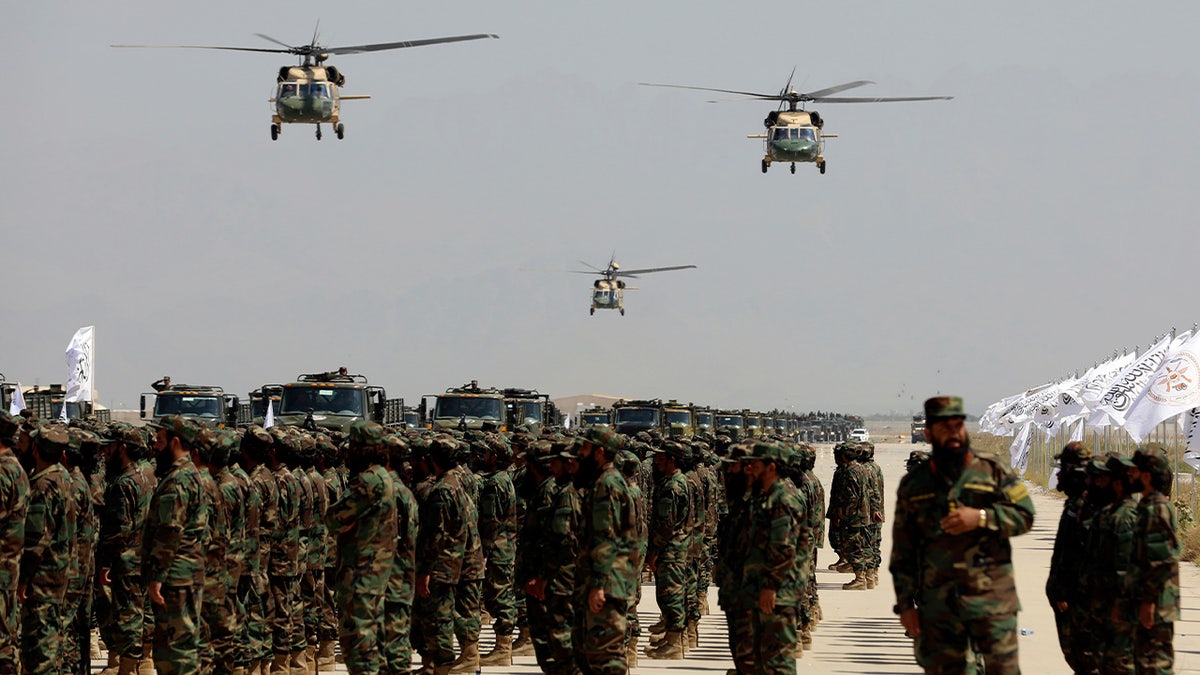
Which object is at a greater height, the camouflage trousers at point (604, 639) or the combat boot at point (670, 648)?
the camouflage trousers at point (604, 639)

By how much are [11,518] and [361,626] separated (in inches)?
94.5

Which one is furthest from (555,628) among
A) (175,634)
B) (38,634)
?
(38,634)

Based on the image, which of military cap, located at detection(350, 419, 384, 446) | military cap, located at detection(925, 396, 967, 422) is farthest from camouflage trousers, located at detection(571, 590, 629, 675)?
military cap, located at detection(925, 396, 967, 422)

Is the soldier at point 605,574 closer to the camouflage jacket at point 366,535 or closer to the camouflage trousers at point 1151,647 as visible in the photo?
the camouflage jacket at point 366,535

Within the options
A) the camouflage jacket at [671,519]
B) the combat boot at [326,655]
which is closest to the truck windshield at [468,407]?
the camouflage jacket at [671,519]

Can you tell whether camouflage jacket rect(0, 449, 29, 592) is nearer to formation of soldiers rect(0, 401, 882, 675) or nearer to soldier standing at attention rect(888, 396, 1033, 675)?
formation of soldiers rect(0, 401, 882, 675)

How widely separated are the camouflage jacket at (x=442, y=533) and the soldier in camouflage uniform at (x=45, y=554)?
2624 mm

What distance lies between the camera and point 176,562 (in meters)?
10.9

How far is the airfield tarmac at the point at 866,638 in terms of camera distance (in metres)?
15.3

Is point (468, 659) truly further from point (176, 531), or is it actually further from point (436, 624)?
point (176, 531)

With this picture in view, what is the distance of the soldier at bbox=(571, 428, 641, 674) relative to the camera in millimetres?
→ 10898

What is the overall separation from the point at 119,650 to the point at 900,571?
6.59 meters

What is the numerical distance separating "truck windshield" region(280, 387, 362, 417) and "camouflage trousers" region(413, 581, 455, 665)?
1840 centimetres

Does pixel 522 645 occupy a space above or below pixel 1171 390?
below
